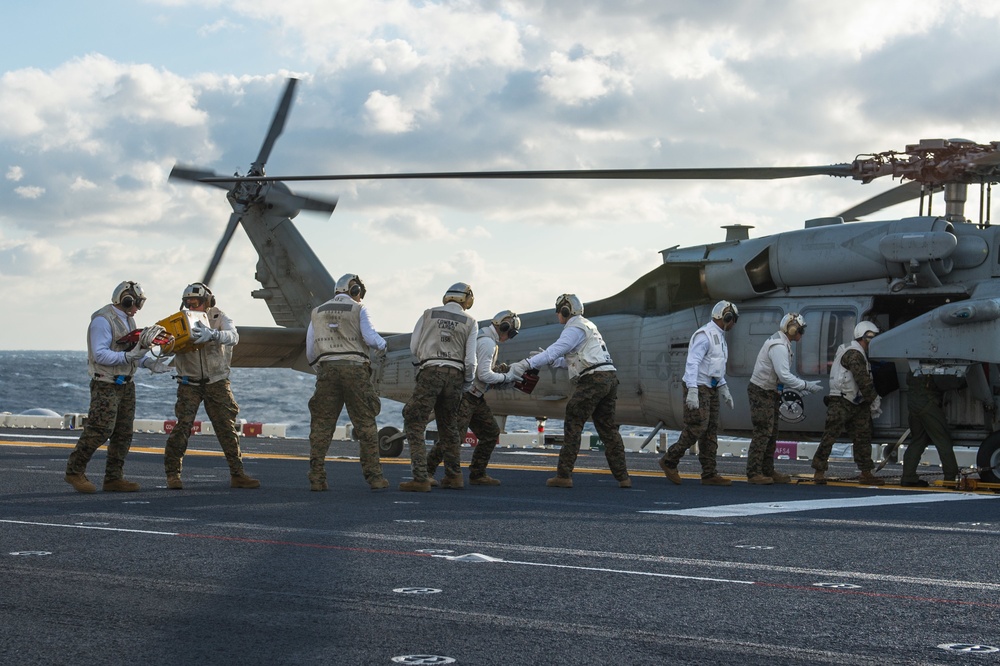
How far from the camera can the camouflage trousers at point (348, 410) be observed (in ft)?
39.0

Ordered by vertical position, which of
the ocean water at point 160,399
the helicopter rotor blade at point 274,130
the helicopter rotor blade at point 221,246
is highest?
the helicopter rotor blade at point 274,130

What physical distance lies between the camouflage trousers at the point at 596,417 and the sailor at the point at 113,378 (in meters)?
4.32

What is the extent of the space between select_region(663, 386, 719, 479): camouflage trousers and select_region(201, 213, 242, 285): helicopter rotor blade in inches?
382

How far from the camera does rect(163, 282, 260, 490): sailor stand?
12.0m

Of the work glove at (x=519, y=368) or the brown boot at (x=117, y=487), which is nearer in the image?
the brown boot at (x=117, y=487)

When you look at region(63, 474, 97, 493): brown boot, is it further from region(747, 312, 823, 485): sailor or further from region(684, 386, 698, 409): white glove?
region(747, 312, 823, 485): sailor

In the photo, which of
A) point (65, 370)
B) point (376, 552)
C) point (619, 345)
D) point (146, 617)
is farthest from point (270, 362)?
point (65, 370)

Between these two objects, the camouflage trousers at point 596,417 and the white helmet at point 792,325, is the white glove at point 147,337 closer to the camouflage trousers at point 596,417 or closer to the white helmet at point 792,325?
the camouflage trousers at point 596,417

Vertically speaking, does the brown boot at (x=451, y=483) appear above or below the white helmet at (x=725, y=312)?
below

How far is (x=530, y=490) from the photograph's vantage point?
12.7 m

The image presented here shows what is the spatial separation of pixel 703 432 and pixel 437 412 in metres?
3.10

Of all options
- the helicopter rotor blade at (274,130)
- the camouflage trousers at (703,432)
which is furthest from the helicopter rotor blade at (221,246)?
the camouflage trousers at (703,432)

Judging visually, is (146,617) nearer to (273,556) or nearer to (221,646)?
(221,646)

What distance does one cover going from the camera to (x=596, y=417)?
1331 cm
